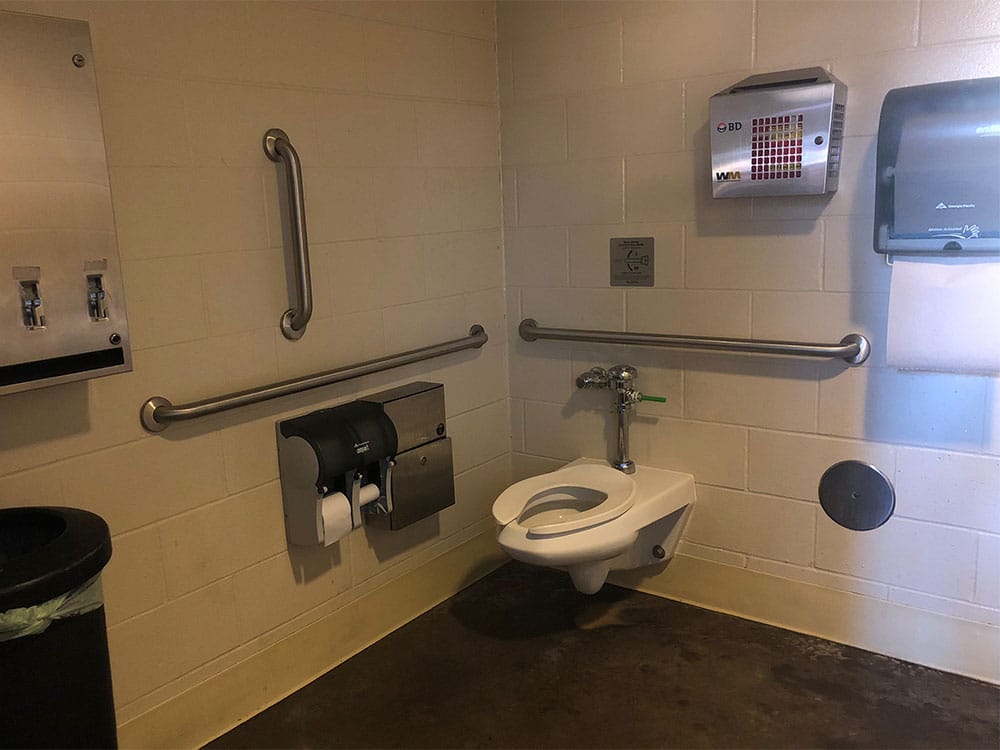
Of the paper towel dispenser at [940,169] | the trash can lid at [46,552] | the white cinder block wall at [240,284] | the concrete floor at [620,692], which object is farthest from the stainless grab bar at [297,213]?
the paper towel dispenser at [940,169]

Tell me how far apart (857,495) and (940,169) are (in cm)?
83

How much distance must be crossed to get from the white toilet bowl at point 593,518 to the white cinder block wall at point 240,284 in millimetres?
384

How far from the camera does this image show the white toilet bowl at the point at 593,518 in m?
2.06

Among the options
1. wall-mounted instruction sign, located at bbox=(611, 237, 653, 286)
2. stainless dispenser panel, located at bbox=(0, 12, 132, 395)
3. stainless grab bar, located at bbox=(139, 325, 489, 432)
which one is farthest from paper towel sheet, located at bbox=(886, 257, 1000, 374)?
stainless dispenser panel, located at bbox=(0, 12, 132, 395)

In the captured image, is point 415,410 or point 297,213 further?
point 415,410

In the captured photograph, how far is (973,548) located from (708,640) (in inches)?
27.8

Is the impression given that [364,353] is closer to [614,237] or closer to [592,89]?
[614,237]

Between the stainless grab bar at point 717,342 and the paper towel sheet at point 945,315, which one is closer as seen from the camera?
the paper towel sheet at point 945,315

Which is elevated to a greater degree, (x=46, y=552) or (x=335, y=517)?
(x=46, y=552)

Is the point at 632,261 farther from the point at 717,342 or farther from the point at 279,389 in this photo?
the point at 279,389

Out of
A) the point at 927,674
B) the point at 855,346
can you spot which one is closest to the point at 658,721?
the point at 927,674

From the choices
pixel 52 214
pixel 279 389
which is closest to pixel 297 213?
pixel 279 389

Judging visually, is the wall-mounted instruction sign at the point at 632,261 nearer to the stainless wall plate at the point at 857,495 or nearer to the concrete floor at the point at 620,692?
the stainless wall plate at the point at 857,495

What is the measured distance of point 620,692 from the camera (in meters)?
2.08
